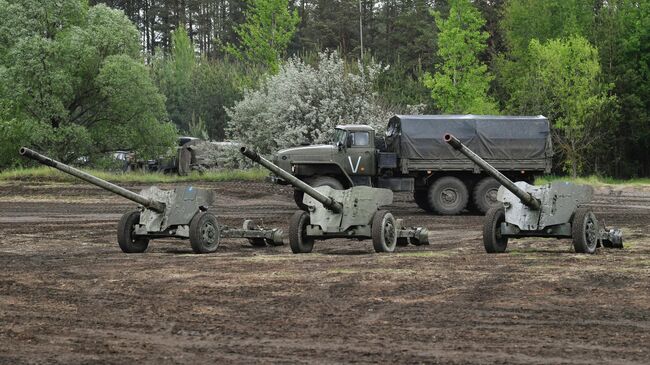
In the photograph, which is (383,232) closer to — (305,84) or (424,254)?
(424,254)

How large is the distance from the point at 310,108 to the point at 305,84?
1.31m

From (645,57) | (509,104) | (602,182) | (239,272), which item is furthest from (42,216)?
(645,57)

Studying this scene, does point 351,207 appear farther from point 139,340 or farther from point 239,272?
point 139,340

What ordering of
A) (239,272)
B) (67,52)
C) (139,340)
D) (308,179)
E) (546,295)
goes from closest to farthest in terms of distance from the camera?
1. (139,340)
2. (546,295)
3. (239,272)
4. (308,179)
5. (67,52)

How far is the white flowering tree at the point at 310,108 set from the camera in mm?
43469

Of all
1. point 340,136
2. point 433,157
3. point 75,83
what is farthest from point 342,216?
point 75,83

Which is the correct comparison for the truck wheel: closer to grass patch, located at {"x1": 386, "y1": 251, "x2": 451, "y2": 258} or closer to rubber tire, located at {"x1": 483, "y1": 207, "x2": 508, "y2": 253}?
grass patch, located at {"x1": 386, "y1": 251, "x2": 451, "y2": 258}

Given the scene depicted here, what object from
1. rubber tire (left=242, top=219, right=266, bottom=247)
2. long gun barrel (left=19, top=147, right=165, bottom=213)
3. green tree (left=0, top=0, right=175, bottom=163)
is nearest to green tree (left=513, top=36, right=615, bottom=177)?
green tree (left=0, top=0, right=175, bottom=163)

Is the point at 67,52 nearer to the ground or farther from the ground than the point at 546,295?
farther from the ground

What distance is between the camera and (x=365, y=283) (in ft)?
50.8

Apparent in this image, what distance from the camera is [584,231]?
19.6m

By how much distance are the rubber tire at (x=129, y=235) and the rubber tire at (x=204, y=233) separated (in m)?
1.08

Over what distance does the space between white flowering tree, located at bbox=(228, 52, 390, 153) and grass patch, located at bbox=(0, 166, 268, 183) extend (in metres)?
1.14

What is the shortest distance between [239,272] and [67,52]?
30074mm
